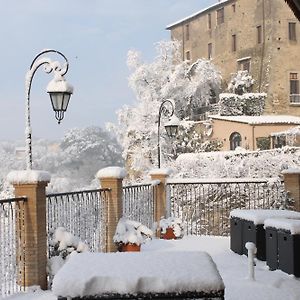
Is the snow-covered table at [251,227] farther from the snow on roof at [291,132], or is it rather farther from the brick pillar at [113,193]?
the snow on roof at [291,132]

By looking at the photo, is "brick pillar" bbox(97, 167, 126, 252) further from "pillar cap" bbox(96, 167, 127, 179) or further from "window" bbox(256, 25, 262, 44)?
"window" bbox(256, 25, 262, 44)

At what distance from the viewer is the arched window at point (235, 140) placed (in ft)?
123

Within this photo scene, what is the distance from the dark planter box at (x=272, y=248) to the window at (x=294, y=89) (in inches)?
1456

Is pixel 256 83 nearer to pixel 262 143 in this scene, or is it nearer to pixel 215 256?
pixel 262 143

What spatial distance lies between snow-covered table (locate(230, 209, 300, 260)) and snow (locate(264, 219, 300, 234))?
494mm

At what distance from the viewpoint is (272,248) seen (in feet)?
28.9

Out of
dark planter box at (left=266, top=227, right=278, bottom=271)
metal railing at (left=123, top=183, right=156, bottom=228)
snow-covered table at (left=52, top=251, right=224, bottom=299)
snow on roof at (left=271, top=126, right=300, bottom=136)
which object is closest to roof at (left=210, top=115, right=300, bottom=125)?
snow on roof at (left=271, top=126, right=300, bottom=136)

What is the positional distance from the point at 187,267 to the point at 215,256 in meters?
6.83

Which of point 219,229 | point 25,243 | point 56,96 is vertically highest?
point 56,96

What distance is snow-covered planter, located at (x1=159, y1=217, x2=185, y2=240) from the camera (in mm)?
13281

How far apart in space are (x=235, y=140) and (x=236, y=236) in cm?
2790

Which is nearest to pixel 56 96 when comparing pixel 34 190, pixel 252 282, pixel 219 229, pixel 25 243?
pixel 34 190

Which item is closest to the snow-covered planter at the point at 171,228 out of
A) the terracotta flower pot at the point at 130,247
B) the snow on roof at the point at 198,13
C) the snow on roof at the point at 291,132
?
the terracotta flower pot at the point at 130,247

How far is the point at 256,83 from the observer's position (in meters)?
44.6
